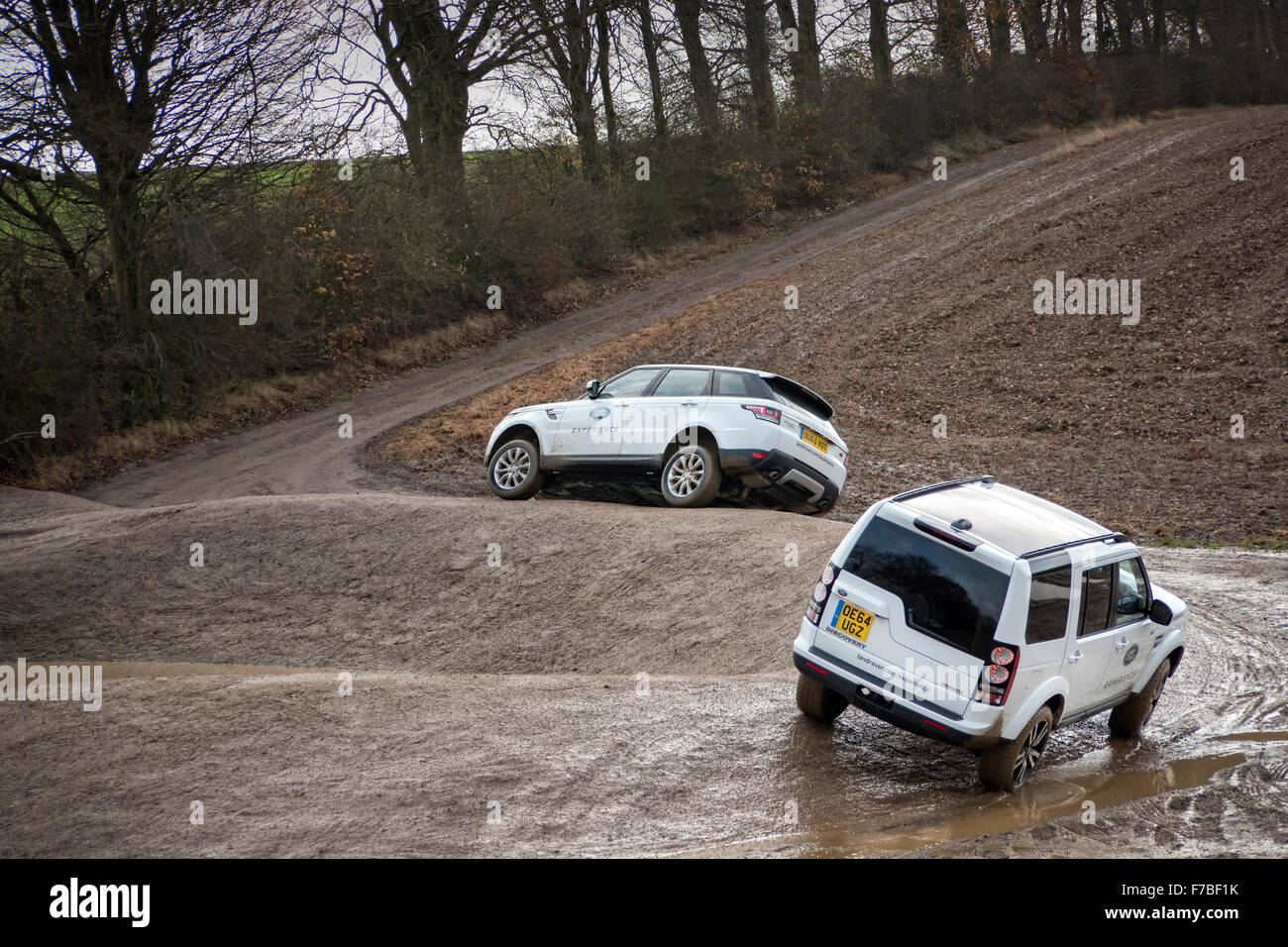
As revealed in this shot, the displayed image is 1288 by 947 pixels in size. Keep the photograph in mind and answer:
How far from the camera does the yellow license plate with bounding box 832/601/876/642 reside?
6.66 m

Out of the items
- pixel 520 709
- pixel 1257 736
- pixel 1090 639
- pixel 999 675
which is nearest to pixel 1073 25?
pixel 1257 736

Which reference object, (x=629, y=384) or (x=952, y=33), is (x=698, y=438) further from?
(x=952, y=33)

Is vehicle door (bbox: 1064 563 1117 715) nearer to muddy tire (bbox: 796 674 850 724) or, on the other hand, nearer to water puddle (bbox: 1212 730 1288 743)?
water puddle (bbox: 1212 730 1288 743)

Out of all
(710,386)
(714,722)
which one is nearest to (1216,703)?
(714,722)

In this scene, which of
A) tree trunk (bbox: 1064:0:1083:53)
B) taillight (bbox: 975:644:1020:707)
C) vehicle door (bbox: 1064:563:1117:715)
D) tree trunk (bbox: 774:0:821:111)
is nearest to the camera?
taillight (bbox: 975:644:1020:707)

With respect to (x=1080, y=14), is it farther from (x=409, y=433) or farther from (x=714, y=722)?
(x=714, y=722)

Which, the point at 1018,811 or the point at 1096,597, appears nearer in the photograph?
the point at 1018,811

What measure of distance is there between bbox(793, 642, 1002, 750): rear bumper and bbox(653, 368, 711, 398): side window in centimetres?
574

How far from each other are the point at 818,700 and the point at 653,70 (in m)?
31.6

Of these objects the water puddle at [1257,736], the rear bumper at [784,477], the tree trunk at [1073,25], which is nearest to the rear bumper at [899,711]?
the water puddle at [1257,736]

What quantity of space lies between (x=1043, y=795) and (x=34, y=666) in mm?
9000

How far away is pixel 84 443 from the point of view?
19.2 meters

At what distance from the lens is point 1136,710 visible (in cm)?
757

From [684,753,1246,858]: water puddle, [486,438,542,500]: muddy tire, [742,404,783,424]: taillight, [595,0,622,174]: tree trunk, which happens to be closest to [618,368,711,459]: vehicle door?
[742,404,783,424]: taillight
